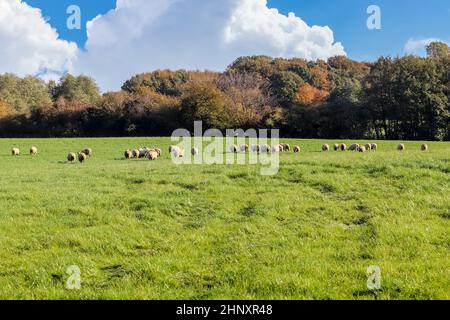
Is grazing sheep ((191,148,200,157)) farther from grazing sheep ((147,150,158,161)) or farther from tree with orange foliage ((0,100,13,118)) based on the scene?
tree with orange foliage ((0,100,13,118))

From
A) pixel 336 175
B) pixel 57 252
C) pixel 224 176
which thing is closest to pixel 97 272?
pixel 57 252

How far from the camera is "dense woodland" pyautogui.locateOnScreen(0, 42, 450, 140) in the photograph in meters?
72.2

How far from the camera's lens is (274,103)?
93.7 metres

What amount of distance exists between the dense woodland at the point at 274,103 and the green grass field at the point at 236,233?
57495 mm

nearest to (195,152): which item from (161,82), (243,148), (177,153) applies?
(177,153)

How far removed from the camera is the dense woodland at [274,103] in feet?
237

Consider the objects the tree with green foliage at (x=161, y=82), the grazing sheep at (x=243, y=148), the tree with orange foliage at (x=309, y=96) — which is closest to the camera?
the grazing sheep at (x=243, y=148)

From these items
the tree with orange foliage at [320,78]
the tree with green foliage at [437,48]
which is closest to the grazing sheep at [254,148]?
the tree with orange foliage at [320,78]

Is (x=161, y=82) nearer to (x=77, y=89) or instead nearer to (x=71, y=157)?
(x=77, y=89)

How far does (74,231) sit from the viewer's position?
1195cm

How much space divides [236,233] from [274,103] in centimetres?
8371

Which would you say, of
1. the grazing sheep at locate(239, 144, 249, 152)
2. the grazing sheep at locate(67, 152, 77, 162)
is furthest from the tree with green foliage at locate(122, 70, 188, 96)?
the grazing sheep at locate(67, 152, 77, 162)

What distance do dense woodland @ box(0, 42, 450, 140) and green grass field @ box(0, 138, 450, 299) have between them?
57495 mm

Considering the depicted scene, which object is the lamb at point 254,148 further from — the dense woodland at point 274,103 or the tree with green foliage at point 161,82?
the tree with green foliage at point 161,82
